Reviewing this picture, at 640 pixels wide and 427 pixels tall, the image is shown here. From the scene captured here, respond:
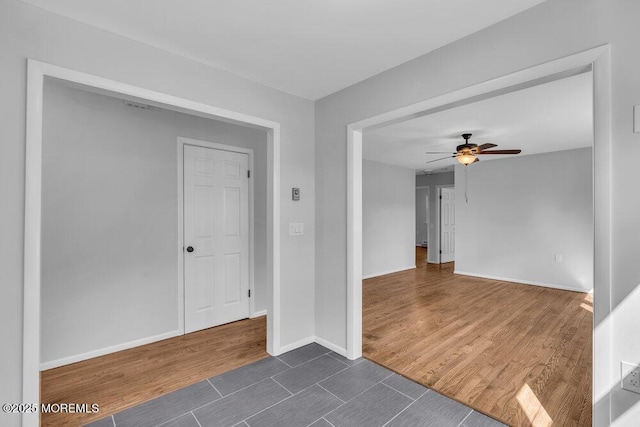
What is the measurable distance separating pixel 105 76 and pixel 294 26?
50.5 inches

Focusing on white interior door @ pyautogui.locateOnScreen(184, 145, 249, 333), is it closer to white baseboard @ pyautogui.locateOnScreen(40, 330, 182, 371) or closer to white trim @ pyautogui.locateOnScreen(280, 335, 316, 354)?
white baseboard @ pyautogui.locateOnScreen(40, 330, 182, 371)

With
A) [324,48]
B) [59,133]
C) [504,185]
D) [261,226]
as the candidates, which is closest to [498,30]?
[324,48]

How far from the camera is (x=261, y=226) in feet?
12.7

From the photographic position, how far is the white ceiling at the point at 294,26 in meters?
1.76

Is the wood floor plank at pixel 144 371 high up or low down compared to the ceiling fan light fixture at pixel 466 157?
down

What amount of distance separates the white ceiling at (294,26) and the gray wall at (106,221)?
1.10 m

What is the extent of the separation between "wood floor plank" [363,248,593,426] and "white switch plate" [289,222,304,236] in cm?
134

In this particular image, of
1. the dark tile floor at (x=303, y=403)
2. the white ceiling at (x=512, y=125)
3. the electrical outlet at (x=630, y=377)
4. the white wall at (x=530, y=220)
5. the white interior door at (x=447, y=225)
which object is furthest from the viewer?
the white interior door at (x=447, y=225)

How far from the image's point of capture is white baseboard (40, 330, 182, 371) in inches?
→ 101

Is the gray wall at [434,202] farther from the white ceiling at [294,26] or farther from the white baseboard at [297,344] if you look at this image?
the white ceiling at [294,26]

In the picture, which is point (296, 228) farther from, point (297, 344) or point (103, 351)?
point (103, 351)

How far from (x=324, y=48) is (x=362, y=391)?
102 inches

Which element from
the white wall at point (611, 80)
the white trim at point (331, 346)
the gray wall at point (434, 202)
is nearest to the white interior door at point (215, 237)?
the white trim at point (331, 346)

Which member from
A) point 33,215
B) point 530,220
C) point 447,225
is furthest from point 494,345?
point 447,225
